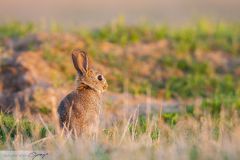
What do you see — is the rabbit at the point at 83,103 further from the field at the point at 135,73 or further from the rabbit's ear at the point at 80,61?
the field at the point at 135,73

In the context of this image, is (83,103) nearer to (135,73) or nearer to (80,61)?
(80,61)

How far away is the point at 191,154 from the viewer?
5.82 metres

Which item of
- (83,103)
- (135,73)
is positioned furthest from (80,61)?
(135,73)

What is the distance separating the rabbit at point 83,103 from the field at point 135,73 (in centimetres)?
21

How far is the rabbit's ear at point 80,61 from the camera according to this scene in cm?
782

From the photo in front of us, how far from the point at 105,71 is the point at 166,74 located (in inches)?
51.7

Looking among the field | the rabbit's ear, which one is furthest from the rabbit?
the field

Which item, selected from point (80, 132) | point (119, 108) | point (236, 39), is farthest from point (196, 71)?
point (80, 132)

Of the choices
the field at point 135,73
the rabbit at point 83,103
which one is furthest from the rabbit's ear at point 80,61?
the field at point 135,73

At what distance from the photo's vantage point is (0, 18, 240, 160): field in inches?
374

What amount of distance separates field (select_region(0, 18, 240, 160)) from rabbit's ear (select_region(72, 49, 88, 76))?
703mm

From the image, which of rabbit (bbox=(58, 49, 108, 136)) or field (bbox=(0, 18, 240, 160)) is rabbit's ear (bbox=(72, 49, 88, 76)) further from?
field (bbox=(0, 18, 240, 160))

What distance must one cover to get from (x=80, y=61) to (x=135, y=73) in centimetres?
599

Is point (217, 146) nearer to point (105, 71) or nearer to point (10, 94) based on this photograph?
point (10, 94)
